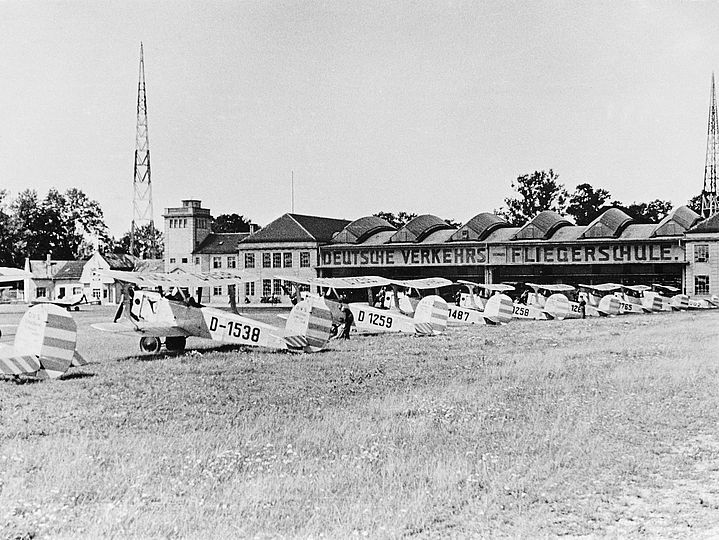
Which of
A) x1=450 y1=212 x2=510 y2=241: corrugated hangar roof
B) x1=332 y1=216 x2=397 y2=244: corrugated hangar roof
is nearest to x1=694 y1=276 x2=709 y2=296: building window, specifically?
x1=450 y1=212 x2=510 y2=241: corrugated hangar roof

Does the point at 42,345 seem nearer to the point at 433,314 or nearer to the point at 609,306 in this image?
the point at 433,314

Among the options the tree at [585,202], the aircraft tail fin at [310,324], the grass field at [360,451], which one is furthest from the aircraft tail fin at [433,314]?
the tree at [585,202]

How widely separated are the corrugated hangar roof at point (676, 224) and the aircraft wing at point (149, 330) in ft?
143

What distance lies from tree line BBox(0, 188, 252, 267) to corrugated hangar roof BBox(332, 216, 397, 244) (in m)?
17.5

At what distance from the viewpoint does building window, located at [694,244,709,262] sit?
50312mm

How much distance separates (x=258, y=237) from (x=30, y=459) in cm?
5879

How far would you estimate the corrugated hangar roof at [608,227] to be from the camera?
5472 cm

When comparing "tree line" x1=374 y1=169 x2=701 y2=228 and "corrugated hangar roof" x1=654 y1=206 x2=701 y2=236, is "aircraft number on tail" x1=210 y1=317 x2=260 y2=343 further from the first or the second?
"tree line" x1=374 y1=169 x2=701 y2=228

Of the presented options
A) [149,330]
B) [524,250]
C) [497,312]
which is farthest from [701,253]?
[149,330]

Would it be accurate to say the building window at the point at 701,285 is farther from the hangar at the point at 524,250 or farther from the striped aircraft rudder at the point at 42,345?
the striped aircraft rudder at the point at 42,345

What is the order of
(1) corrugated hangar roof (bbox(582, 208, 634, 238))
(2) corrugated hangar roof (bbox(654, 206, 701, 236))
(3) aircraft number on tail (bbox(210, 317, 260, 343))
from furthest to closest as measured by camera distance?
1. (1) corrugated hangar roof (bbox(582, 208, 634, 238))
2. (2) corrugated hangar roof (bbox(654, 206, 701, 236))
3. (3) aircraft number on tail (bbox(210, 317, 260, 343))

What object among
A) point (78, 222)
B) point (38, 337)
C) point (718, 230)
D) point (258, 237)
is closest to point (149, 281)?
point (38, 337)

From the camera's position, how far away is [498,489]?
644 centimetres

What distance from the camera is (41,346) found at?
1106 centimetres
